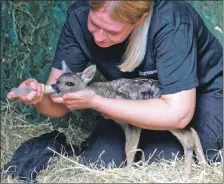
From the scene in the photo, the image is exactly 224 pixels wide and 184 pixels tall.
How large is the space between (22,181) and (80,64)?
0.98m

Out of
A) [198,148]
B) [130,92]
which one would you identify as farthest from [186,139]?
[130,92]

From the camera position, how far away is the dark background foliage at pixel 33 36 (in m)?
5.83

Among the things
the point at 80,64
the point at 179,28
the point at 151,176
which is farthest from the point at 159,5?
the point at 151,176

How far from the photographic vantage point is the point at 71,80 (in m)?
4.48

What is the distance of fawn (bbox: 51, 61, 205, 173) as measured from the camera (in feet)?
14.5

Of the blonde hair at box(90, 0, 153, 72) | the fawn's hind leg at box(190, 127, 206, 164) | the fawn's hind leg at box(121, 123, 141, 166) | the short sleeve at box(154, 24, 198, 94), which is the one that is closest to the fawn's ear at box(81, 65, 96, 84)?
the blonde hair at box(90, 0, 153, 72)

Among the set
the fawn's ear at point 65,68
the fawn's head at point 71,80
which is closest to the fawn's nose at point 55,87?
the fawn's head at point 71,80

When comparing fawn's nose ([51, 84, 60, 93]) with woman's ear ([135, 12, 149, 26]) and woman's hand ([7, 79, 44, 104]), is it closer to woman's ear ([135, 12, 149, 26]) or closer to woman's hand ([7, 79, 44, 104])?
woman's hand ([7, 79, 44, 104])

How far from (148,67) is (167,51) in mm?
290

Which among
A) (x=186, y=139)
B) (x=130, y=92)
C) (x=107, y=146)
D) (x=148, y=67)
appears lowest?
(x=107, y=146)

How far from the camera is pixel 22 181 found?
4402 millimetres

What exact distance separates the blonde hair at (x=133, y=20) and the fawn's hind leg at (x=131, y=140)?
1.52 ft

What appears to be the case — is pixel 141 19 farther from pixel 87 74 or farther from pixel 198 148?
pixel 198 148

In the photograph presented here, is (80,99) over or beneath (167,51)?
beneath
